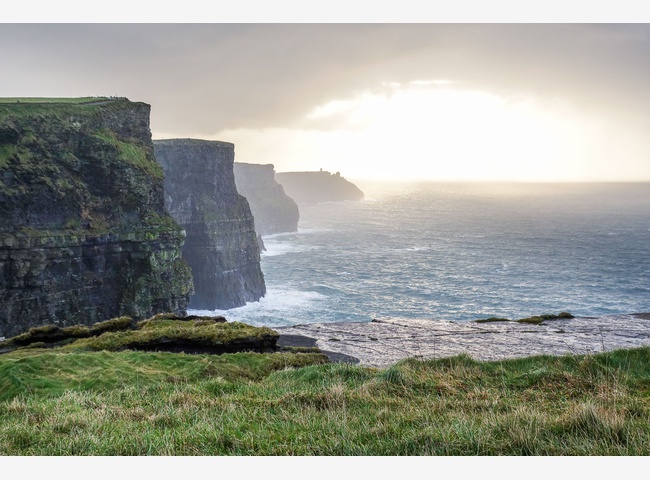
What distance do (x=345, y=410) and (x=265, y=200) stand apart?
580ft

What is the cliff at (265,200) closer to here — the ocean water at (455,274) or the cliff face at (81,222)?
the ocean water at (455,274)

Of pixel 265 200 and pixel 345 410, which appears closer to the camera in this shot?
pixel 345 410

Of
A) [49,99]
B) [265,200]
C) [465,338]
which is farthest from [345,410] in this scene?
[265,200]

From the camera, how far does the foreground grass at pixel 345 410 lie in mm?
6215

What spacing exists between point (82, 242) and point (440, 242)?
111m

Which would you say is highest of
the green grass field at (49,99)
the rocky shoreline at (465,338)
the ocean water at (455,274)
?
the green grass field at (49,99)

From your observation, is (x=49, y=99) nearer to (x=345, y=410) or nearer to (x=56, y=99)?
(x=56, y=99)

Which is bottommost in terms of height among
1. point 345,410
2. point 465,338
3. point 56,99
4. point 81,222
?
point 465,338

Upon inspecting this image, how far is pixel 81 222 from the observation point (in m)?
52.3

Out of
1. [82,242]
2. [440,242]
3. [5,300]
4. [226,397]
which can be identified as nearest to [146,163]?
[82,242]

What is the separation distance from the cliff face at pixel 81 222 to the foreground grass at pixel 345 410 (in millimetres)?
38658

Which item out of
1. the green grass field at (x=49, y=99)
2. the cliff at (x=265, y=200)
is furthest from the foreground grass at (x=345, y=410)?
the cliff at (x=265, y=200)

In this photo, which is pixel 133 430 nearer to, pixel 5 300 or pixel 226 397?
pixel 226 397

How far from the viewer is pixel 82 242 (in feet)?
169
